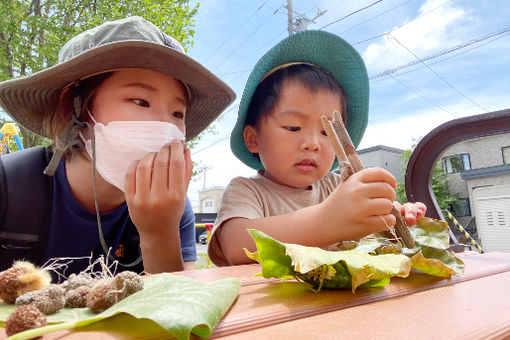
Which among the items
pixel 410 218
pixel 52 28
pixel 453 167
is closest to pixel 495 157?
pixel 453 167

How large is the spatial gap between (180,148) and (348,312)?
3.54ft

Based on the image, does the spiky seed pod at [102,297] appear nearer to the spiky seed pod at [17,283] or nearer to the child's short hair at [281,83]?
the spiky seed pod at [17,283]

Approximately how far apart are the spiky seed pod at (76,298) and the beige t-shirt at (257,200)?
3.10 ft

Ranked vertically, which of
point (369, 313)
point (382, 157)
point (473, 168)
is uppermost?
point (382, 157)

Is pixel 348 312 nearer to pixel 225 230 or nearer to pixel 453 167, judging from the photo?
pixel 225 230

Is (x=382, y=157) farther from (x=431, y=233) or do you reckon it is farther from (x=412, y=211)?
(x=431, y=233)

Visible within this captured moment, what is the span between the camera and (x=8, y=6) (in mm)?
7246

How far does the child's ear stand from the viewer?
1.92 m

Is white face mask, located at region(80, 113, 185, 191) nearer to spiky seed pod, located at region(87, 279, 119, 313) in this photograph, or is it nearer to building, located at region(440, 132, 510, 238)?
spiky seed pod, located at region(87, 279, 119, 313)

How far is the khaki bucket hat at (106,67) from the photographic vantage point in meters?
1.49

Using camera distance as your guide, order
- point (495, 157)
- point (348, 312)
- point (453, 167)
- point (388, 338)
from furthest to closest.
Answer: point (453, 167)
point (495, 157)
point (348, 312)
point (388, 338)

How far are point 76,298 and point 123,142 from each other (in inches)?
43.4

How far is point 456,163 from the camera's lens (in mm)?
22266

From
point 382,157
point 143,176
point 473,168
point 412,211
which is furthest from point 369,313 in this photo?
point 382,157
